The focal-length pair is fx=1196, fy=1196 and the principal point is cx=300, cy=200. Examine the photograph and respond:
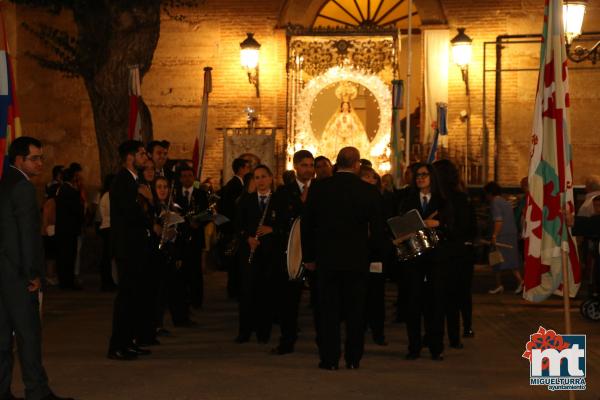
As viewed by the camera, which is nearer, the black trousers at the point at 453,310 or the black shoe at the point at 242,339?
the black trousers at the point at 453,310

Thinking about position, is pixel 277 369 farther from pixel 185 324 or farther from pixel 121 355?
pixel 185 324

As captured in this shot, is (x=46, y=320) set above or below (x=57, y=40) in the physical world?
below

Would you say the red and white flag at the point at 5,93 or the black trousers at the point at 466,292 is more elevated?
the red and white flag at the point at 5,93

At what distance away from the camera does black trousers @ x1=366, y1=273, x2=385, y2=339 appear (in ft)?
41.2

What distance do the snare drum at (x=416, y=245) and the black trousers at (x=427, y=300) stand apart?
0.44ft

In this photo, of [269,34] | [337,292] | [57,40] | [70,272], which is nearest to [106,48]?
[57,40]

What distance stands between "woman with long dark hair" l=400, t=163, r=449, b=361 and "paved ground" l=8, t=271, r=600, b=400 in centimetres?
20

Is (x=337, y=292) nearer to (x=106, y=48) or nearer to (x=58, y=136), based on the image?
(x=106, y=48)

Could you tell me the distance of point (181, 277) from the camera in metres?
13.8

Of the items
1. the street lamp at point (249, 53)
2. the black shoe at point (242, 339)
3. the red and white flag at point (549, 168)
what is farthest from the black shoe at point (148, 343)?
the street lamp at point (249, 53)

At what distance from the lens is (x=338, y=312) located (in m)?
10.8

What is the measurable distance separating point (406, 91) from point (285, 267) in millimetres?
13095

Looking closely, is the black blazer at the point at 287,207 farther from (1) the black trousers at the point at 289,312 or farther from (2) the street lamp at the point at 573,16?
(2) the street lamp at the point at 573,16

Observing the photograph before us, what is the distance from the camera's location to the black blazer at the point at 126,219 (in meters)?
11.1
